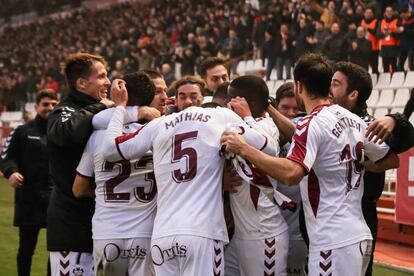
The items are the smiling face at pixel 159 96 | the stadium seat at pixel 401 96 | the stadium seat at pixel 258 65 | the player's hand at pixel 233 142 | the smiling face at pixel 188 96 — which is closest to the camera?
the player's hand at pixel 233 142

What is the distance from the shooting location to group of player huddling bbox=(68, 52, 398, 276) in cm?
406

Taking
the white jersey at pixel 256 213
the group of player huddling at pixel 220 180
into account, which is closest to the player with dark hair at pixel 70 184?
the group of player huddling at pixel 220 180

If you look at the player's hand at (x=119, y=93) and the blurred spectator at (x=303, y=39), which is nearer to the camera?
the player's hand at (x=119, y=93)

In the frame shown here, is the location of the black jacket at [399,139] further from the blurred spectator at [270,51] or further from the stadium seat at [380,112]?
the blurred spectator at [270,51]

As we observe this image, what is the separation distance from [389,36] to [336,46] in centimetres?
116

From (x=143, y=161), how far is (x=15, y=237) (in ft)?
22.2

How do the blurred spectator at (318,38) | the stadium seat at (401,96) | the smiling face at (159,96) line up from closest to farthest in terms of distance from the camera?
the smiling face at (159,96) < the stadium seat at (401,96) < the blurred spectator at (318,38)

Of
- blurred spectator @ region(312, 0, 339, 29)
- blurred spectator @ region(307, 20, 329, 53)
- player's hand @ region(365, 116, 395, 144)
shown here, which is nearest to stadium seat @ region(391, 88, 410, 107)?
blurred spectator @ region(307, 20, 329, 53)

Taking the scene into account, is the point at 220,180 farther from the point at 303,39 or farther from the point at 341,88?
the point at 303,39

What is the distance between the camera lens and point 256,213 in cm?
457

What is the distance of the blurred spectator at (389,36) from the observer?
1556 centimetres

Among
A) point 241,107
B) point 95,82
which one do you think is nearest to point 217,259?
point 241,107

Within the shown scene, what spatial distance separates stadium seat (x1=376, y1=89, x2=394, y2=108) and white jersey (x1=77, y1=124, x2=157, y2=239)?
1191cm

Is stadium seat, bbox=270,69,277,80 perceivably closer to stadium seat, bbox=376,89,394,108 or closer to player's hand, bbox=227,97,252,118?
stadium seat, bbox=376,89,394,108
